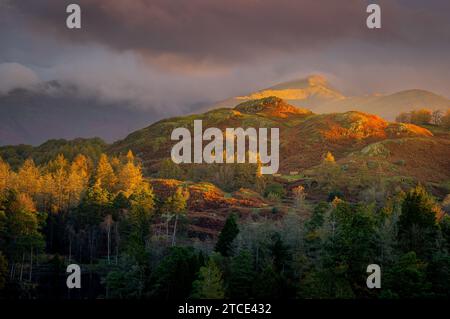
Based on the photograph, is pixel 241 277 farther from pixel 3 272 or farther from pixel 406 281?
pixel 3 272

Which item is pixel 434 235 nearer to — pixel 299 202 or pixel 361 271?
pixel 361 271

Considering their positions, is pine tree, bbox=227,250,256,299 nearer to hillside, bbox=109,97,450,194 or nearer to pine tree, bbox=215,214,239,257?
pine tree, bbox=215,214,239,257

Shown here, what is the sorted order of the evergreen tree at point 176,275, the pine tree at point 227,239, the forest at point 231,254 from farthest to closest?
the pine tree at point 227,239 → the evergreen tree at point 176,275 → the forest at point 231,254

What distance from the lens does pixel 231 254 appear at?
61625 millimetres

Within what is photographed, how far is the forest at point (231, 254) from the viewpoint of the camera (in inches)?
2028

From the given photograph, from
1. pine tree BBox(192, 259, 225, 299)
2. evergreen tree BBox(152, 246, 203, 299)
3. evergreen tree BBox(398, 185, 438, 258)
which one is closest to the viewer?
pine tree BBox(192, 259, 225, 299)

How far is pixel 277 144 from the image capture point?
17088cm

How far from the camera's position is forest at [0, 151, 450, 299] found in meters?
51.5

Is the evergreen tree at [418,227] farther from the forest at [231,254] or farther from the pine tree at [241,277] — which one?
the pine tree at [241,277]

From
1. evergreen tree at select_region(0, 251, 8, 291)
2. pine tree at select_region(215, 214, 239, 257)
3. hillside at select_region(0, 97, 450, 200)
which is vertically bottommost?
evergreen tree at select_region(0, 251, 8, 291)

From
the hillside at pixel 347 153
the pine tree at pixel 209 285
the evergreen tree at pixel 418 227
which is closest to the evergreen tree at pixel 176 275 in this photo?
the pine tree at pixel 209 285

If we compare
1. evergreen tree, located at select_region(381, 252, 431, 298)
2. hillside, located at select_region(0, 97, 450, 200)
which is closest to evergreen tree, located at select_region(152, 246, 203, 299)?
evergreen tree, located at select_region(381, 252, 431, 298)

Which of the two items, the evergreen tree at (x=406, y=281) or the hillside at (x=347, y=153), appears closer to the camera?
the evergreen tree at (x=406, y=281)

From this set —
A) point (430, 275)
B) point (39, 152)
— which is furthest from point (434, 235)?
point (39, 152)
